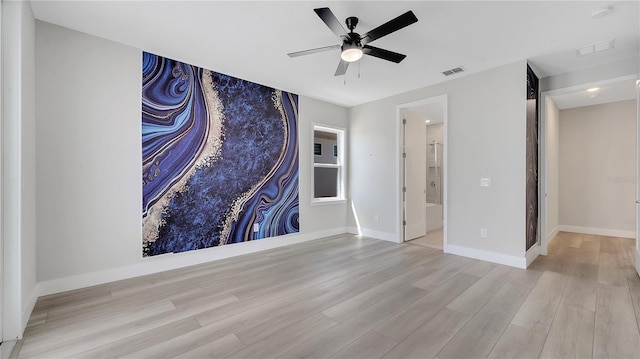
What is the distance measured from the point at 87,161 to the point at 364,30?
3.25m

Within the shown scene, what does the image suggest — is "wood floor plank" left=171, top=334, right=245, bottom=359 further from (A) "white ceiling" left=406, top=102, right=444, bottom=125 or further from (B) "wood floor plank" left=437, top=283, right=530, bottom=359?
(A) "white ceiling" left=406, top=102, right=444, bottom=125

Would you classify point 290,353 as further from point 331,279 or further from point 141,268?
point 141,268

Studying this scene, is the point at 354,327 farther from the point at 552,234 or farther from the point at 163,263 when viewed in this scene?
the point at 552,234

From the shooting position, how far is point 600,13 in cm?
247

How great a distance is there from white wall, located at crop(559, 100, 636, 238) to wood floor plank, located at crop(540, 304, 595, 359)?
4651mm

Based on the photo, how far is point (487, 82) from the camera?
12.5 feet

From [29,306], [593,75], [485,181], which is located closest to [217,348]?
[29,306]

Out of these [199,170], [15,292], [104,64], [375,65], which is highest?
[375,65]


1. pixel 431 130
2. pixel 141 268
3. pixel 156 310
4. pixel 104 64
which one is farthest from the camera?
pixel 431 130

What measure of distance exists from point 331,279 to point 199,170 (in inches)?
89.6

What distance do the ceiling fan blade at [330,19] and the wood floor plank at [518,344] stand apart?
268 centimetres

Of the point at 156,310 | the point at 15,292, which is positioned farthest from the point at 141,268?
the point at 15,292

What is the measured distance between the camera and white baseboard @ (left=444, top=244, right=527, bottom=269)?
3.53 meters

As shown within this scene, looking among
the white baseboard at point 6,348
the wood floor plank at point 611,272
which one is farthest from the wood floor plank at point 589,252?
the white baseboard at point 6,348
